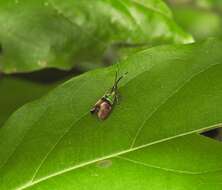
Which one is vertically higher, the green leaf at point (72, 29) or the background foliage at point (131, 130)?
the green leaf at point (72, 29)

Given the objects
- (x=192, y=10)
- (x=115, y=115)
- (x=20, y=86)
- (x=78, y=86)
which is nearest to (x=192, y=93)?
(x=115, y=115)

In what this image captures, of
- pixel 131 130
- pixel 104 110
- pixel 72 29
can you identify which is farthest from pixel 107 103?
pixel 72 29

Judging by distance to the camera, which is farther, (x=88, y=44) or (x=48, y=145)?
(x=88, y=44)

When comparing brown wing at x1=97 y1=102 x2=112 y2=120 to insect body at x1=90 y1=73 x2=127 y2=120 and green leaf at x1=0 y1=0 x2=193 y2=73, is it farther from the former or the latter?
green leaf at x1=0 y1=0 x2=193 y2=73

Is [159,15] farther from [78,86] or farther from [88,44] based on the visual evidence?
[78,86]

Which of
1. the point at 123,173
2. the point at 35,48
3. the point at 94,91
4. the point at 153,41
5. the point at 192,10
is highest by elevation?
the point at 192,10

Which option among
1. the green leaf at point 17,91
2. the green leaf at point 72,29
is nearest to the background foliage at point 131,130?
the green leaf at point 72,29

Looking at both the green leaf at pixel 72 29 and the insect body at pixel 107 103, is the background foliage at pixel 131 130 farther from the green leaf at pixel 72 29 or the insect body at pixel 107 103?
the green leaf at pixel 72 29
